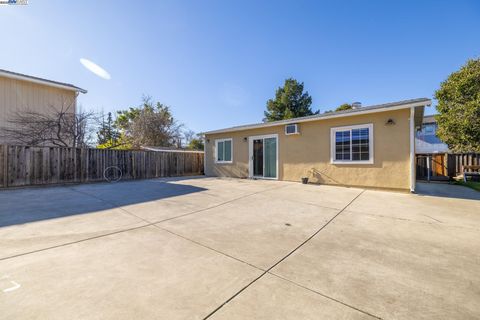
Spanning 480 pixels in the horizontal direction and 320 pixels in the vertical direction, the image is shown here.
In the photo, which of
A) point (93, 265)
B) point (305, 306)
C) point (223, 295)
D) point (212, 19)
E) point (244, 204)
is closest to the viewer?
point (305, 306)

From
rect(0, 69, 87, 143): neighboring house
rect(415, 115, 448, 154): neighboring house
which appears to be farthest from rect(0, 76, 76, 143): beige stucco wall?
rect(415, 115, 448, 154): neighboring house

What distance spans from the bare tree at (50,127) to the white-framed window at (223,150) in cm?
778

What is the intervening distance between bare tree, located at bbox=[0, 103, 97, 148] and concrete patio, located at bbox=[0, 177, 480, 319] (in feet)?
29.0

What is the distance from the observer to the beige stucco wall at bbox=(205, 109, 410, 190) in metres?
6.42

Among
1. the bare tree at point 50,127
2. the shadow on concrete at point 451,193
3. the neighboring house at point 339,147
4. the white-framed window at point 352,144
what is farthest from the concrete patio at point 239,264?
the bare tree at point 50,127

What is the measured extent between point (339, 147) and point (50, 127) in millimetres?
14189

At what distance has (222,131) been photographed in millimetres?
11492

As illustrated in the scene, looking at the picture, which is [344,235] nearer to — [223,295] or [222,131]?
[223,295]

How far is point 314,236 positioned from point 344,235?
0.46m

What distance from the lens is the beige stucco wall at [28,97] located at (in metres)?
9.62

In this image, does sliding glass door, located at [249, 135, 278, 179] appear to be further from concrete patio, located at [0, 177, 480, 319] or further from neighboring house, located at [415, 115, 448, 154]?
neighboring house, located at [415, 115, 448, 154]

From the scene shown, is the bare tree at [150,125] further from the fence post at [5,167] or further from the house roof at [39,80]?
the fence post at [5,167]

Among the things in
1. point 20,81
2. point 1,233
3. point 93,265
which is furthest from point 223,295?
point 20,81

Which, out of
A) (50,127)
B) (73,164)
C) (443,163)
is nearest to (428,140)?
(443,163)
